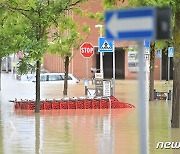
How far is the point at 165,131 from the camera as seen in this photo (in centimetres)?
1380

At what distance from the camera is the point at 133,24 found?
5.16 m

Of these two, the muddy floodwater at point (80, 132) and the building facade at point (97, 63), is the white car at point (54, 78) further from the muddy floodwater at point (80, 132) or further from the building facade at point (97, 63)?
the muddy floodwater at point (80, 132)

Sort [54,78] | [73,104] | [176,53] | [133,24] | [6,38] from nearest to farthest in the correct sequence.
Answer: [133,24] → [176,53] → [6,38] → [73,104] → [54,78]

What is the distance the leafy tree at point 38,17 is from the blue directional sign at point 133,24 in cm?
1236

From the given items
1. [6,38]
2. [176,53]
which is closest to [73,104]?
[6,38]

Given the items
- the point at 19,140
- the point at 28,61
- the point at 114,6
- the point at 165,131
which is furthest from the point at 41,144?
the point at 28,61

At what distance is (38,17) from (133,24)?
13777 millimetres

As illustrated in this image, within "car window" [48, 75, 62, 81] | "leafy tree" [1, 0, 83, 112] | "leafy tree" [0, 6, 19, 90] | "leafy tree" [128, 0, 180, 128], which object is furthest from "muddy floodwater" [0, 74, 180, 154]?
"car window" [48, 75, 62, 81]

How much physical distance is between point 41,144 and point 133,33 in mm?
6857

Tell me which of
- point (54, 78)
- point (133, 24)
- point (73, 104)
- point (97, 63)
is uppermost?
point (133, 24)

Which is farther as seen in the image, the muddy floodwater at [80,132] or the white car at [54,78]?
the white car at [54,78]

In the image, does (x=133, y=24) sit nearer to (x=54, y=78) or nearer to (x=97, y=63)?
(x=54, y=78)

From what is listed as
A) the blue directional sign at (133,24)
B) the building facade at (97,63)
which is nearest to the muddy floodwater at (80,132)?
the blue directional sign at (133,24)

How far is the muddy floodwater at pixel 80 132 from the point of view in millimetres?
10938
